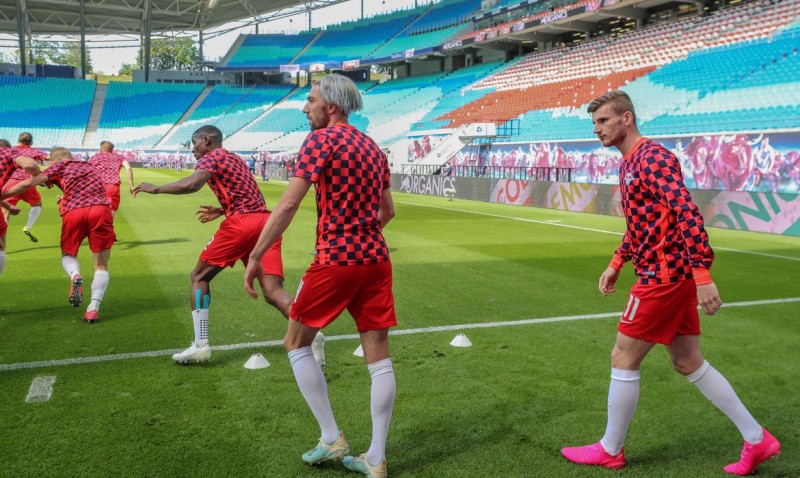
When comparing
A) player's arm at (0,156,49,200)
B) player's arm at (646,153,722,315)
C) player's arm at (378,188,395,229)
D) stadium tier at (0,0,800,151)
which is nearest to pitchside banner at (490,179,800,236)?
stadium tier at (0,0,800,151)

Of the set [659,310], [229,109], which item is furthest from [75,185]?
[229,109]

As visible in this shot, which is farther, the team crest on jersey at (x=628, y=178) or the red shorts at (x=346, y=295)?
the team crest on jersey at (x=628, y=178)

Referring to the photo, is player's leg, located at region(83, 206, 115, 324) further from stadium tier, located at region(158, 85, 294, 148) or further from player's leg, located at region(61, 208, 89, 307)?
stadium tier, located at region(158, 85, 294, 148)

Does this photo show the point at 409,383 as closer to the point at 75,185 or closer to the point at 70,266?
the point at 70,266

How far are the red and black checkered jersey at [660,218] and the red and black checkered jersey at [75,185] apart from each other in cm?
615

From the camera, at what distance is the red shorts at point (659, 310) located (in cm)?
345

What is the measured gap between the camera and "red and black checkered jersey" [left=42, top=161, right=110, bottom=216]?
7453 millimetres

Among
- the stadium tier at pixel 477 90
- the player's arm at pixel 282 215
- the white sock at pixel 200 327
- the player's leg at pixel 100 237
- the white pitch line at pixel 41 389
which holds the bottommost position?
the white pitch line at pixel 41 389

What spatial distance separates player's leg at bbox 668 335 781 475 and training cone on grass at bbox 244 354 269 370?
10.6 ft

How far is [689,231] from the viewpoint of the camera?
3.27 metres

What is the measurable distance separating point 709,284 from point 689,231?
10.8 inches

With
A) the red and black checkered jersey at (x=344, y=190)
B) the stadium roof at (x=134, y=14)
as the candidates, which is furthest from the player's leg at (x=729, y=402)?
the stadium roof at (x=134, y=14)

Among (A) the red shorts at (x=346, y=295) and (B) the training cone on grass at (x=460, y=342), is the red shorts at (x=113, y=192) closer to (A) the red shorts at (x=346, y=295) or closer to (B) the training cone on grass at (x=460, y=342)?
(B) the training cone on grass at (x=460, y=342)

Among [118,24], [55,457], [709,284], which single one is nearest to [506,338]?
[709,284]
